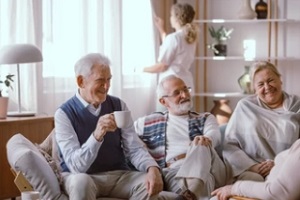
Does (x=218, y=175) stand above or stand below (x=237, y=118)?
below

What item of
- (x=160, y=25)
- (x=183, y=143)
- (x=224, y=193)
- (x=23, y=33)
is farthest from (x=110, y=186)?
(x=160, y=25)

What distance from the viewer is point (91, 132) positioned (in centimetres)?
353

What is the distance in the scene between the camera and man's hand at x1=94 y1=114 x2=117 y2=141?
3273mm

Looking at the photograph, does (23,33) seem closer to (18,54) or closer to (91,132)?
(18,54)

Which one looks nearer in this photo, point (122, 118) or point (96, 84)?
point (122, 118)

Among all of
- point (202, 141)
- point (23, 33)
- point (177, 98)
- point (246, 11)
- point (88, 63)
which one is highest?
point (246, 11)

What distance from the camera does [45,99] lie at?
5527mm

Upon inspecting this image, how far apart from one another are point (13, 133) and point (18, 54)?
0.54 metres

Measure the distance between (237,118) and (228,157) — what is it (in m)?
0.27

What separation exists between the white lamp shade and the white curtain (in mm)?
535

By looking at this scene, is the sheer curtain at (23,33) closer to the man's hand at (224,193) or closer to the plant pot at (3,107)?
the plant pot at (3,107)

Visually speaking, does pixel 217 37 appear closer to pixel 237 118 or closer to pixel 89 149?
pixel 237 118

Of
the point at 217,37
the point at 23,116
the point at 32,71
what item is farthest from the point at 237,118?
the point at 217,37

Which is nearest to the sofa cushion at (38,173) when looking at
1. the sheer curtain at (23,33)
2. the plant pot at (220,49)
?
the sheer curtain at (23,33)
